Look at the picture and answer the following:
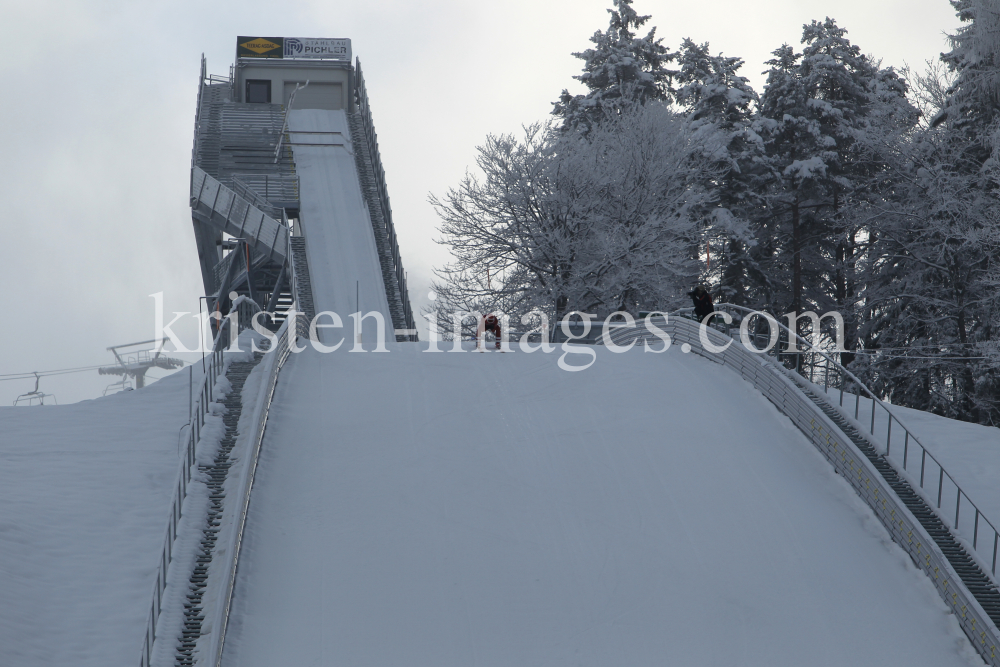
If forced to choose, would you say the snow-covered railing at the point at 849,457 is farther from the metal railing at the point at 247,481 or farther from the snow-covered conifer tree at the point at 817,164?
the snow-covered conifer tree at the point at 817,164

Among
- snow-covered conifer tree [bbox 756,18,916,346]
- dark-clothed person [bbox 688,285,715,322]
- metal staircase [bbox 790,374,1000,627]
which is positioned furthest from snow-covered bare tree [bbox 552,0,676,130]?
metal staircase [bbox 790,374,1000,627]

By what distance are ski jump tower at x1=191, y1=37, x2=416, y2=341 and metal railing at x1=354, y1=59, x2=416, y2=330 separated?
2.2 inches

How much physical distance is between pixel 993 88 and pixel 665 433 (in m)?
19.2

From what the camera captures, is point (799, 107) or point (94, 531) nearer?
point (94, 531)

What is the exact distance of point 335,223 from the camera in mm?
39812

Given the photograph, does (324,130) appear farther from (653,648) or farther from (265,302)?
(653,648)

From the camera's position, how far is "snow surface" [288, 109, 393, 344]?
112 ft

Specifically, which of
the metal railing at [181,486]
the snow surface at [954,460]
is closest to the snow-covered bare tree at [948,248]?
the snow surface at [954,460]

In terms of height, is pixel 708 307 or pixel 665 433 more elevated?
pixel 708 307

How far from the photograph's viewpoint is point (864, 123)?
1420 inches

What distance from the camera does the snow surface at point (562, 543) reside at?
11312 millimetres

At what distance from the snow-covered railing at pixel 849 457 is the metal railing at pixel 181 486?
901 centimetres

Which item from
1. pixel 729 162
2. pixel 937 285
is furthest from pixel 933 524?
pixel 729 162

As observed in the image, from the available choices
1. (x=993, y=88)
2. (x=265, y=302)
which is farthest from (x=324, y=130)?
(x=993, y=88)
